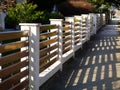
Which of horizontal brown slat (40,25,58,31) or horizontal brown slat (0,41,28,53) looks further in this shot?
horizontal brown slat (40,25,58,31)

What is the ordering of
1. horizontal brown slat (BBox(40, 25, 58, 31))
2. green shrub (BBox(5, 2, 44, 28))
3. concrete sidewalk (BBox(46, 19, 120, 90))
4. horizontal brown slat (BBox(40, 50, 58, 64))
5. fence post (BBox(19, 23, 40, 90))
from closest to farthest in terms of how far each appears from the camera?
fence post (BBox(19, 23, 40, 90)) < horizontal brown slat (BBox(40, 25, 58, 31)) < horizontal brown slat (BBox(40, 50, 58, 64)) < concrete sidewalk (BBox(46, 19, 120, 90)) < green shrub (BBox(5, 2, 44, 28))

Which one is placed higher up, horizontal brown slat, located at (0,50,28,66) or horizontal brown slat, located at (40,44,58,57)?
horizontal brown slat, located at (0,50,28,66)

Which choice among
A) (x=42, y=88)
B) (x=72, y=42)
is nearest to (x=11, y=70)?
(x=42, y=88)

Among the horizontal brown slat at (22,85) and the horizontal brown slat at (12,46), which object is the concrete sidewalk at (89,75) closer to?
the horizontal brown slat at (22,85)

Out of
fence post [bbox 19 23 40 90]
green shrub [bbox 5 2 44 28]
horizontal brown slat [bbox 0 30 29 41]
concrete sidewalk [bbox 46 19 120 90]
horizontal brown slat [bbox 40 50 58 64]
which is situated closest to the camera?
horizontal brown slat [bbox 0 30 29 41]

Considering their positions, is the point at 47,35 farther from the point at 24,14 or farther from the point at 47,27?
the point at 24,14

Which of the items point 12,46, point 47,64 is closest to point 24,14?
point 47,64

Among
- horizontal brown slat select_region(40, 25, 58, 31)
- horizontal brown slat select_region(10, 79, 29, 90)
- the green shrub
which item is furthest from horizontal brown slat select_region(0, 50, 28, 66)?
the green shrub

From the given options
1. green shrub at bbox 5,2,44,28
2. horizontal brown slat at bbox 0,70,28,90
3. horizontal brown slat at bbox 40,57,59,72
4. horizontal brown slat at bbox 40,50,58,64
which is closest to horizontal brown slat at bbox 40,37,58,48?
horizontal brown slat at bbox 40,50,58,64

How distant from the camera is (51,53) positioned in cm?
919

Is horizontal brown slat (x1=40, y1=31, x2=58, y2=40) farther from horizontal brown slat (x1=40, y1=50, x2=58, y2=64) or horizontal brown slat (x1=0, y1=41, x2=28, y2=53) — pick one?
horizontal brown slat (x1=0, y1=41, x2=28, y2=53)

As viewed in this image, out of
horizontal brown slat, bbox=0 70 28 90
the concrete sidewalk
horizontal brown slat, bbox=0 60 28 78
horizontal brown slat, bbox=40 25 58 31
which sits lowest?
the concrete sidewalk

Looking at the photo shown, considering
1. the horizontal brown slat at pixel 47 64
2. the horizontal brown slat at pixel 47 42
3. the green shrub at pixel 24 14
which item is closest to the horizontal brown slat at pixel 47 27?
the horizontal brown slat at pixel 47 42

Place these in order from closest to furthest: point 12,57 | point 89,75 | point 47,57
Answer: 1. point 12,57
2. point 47,57
3. point 89,75
